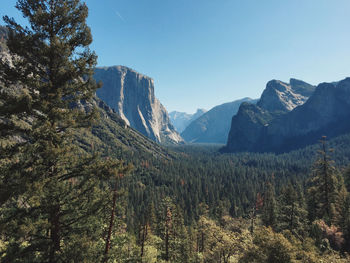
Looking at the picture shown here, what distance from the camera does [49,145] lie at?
27.5ft

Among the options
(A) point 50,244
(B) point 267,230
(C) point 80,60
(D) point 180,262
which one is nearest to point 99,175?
(A) point 50,244

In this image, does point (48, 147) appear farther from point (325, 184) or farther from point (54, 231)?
point (325, 184)

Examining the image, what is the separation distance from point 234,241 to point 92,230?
56.3ft

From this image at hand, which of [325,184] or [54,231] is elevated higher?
[54,231]

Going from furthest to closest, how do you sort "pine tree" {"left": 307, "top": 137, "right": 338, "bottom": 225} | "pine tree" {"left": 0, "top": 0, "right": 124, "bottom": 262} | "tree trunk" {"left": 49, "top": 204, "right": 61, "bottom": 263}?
"pine tree" {"left": 307, "top": 137, "right": 338, "bottom": 225}, "tree trunk" {"left": 49, "top": 204, "right": 61, "bottom": 263}, "pine tree" {"left": 0, "top": 0, "right": 124, "bottom": 262}

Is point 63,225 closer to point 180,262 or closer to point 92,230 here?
point 92,230

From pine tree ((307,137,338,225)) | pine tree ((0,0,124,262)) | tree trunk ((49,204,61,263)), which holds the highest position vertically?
pine tree ((0,0,124,262))

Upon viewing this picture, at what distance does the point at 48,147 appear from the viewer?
8.22 metres

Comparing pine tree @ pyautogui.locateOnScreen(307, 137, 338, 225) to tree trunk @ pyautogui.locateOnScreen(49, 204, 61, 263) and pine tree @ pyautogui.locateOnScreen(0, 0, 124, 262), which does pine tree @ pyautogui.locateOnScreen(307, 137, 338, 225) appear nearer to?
pine tree @ pyautogui.locateOnScreen(0, 0, 124, 262)

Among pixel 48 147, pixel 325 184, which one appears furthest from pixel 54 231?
pixel 325 184

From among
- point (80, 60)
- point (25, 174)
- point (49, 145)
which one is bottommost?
point (25, 174)

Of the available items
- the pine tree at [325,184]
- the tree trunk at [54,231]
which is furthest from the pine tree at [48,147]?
the pine tree at [325,184]

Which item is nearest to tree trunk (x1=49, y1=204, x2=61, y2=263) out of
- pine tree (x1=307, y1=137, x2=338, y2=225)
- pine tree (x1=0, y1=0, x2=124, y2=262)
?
pine tree (x1=0, y1=0, x2=124, y2=262)

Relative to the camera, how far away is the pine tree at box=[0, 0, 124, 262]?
7.93 metres
